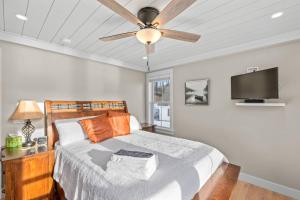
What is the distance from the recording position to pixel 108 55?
10.2 feet

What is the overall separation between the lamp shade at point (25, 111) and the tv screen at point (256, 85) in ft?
10.6

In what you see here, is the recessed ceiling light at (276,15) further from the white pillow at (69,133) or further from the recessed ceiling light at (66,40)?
the white pillow at (69,133)

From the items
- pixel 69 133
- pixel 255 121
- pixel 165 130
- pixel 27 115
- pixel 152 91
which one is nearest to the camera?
pixel 27 115

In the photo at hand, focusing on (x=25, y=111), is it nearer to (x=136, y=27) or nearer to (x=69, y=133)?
(x=69, y=133)

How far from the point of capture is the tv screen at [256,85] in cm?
209

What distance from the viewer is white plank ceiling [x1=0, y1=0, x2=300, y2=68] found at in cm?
150

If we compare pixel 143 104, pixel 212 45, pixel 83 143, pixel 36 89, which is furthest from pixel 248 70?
pixel 36 89

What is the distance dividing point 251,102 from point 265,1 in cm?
147

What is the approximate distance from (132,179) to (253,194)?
220cm

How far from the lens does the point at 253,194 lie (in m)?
2.24

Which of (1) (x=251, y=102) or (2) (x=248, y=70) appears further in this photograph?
(2) (x=248, y=70)

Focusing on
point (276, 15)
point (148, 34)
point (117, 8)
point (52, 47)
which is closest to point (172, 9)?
point (148, 34)

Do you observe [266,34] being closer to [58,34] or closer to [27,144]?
[58,34]

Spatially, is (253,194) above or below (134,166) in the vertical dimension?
below
